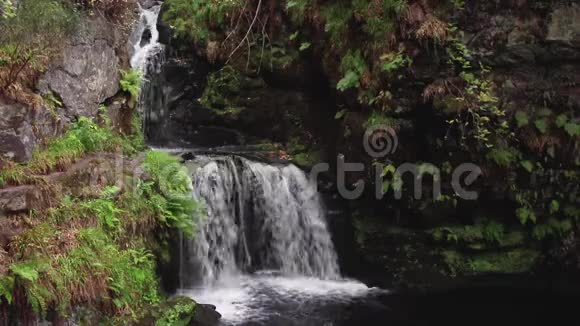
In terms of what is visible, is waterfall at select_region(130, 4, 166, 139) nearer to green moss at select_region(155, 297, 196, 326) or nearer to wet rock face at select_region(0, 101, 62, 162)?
wet rock face at select_region(0, 101, 62, 162)

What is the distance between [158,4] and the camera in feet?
48.5

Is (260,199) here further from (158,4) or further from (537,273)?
(158,4)

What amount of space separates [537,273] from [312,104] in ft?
18.9

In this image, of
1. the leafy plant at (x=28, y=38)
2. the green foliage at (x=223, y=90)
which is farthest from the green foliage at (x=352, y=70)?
the leafy plant at (x=28, y=38)

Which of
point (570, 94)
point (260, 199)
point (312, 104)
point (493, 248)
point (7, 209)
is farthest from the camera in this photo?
point (312, 104)

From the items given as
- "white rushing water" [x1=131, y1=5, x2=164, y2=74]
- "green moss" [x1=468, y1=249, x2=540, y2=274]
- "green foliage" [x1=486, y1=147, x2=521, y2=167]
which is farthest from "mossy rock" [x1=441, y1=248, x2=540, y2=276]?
"white rushing water" [x1=131, y1=5, x2=164, y2=74]

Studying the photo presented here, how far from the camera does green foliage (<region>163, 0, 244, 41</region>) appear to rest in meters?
11.8

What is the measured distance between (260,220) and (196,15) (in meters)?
5.80

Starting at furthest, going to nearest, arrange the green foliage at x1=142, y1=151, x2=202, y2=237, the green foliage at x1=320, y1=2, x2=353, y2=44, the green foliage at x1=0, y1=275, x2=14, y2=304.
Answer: the green foliage at x1=320, y1=2, x2=353, y2=44
the green foliage at x1=142, y1=151, x2=202, y2=237
the green foliage at x1=0, y1=275, x2=14, y2=304

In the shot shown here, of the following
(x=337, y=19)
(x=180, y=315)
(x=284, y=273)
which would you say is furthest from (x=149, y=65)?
(x=180, y=315)

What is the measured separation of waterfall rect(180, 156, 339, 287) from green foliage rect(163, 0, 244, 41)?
405 centimetres

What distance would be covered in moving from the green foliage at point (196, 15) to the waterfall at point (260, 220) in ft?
13.3

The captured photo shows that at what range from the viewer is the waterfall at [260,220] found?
29.5 feet

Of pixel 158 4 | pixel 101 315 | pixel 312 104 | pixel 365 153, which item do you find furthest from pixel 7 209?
pixel 158 4
